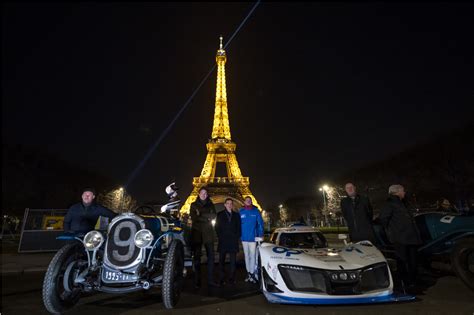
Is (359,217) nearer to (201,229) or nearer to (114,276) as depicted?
(201,229)

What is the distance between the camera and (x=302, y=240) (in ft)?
17.3

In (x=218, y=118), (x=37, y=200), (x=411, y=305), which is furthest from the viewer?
(x=218, y=118)

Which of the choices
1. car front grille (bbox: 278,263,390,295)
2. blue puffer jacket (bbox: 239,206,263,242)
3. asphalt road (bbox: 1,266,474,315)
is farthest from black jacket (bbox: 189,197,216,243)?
car front grille (bbox: 278,263,390,295)

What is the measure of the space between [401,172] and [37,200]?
1408 inches

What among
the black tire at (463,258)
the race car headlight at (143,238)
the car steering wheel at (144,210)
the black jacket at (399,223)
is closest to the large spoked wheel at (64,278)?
the race car headlight at (143,238)

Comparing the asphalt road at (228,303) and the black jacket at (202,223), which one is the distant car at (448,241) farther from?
the black jacket at (202,223)

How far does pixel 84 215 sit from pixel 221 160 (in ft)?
132

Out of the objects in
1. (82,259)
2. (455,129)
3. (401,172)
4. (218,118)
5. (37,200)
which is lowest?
(82,259)

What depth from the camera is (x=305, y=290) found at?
10.9 ft

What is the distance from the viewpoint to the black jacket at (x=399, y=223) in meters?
4.57

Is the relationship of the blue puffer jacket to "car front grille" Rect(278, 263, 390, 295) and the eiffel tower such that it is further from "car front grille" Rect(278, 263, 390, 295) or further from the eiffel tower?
the eiffel tower

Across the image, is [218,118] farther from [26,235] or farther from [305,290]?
[305,290]

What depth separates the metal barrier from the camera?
465 inches

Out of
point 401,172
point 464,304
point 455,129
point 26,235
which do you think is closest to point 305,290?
point 464,304
